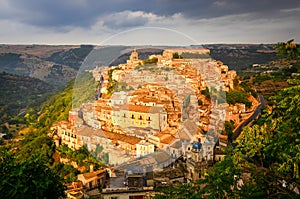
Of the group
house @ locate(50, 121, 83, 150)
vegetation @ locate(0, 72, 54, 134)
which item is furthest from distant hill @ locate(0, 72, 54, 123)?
house @ locate(50, 121, 83, 150)

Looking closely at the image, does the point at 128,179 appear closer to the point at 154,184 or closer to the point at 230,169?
the point at 154,184

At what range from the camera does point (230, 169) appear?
2.21 meters

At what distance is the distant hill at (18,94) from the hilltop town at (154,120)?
2118 cm

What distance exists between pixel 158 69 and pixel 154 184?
600cm

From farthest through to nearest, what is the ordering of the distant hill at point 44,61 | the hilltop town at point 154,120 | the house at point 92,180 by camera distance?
the distant hill at point 44,61, the house at point 92,180, the hilltop town at point 154,120

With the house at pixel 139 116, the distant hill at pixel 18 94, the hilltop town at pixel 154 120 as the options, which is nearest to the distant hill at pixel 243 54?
the hilltop town at pixel 154 120

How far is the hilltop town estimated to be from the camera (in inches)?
300

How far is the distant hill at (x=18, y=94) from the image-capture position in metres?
34.9

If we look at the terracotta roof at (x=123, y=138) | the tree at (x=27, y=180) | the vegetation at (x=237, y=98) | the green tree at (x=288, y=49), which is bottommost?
the terracotta roof at (x=123, y=138)

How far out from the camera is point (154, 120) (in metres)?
9.18

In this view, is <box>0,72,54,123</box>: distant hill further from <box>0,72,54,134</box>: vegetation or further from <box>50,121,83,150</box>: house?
<box>50,121,83,150</box>: house

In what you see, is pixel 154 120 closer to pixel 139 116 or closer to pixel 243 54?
pixel 139 116

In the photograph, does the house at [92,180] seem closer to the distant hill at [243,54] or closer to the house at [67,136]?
the house at [67,136]

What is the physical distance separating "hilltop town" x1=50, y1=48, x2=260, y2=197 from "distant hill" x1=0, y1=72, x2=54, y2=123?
21.2 meters
